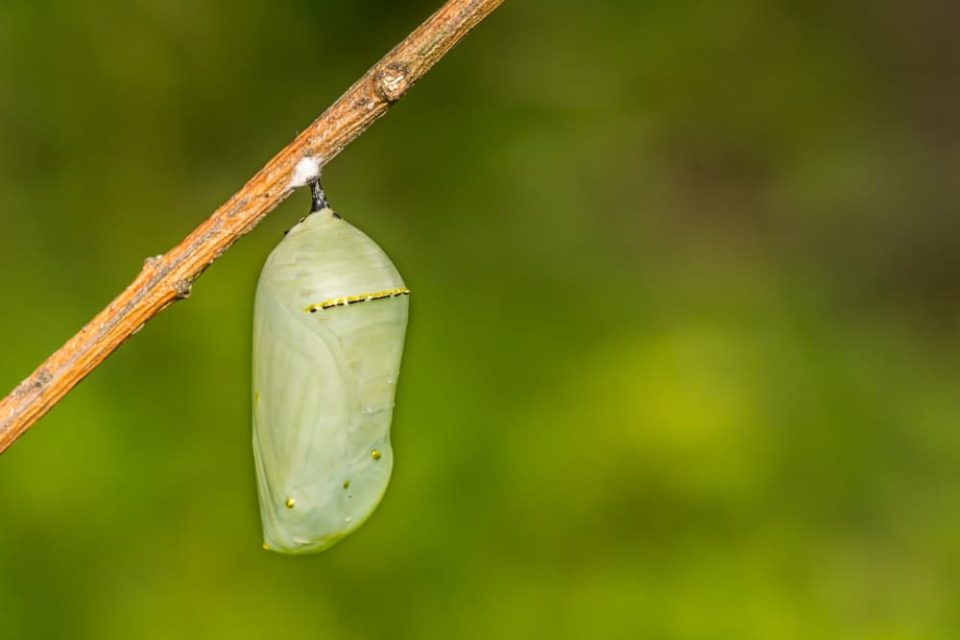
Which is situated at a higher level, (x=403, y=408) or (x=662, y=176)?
(x=662, y=176)

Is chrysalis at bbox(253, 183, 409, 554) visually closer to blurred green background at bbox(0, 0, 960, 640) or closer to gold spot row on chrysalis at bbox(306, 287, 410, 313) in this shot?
gold spot row on chrysalis at bbox(306, 287, 410, 313)

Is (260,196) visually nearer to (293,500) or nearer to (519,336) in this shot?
(293,500)

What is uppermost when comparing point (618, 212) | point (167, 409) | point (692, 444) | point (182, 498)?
point (618, 212)

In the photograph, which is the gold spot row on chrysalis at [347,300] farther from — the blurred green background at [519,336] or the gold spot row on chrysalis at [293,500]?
the blurred green background at [519,336]

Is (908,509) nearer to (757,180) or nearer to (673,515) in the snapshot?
(673,515)

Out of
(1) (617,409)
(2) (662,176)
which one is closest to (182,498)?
(1) (617,409)
